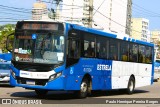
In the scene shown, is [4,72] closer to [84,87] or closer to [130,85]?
[130,85]

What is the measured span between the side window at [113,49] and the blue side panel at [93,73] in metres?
0.38

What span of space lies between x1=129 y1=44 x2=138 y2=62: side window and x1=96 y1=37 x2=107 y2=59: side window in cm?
348

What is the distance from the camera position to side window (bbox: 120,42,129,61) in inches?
861

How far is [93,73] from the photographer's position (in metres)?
18.9

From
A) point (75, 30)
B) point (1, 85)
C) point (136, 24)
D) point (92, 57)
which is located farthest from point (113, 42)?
point (136, 24)

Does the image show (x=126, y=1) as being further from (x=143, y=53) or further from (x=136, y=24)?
(x=143, y=53)

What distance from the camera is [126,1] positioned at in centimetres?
12838

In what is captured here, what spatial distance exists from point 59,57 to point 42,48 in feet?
2.37

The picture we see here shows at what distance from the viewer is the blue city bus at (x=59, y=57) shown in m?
16.3

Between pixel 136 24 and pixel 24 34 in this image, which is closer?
pixel 24 34

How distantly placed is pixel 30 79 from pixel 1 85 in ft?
32.7

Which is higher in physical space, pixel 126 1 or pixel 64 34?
pixel 126 1

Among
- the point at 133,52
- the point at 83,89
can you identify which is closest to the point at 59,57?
the point at 83,89

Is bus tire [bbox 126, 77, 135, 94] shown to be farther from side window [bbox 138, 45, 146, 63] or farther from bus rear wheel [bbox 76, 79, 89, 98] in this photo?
bus rear wheel [bbox 76, 79, 89, 98]
